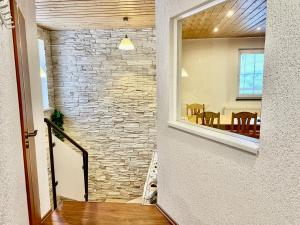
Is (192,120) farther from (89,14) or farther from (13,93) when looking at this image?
(89,14)

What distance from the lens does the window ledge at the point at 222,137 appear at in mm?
1287

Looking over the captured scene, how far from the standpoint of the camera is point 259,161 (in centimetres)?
122

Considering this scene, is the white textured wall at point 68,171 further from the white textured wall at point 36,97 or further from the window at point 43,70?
the window at point 43,70

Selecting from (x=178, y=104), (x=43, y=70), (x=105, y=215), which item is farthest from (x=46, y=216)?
(x=43, y=70)

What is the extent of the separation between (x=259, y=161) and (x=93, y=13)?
332cm

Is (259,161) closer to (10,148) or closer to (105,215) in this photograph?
(10,148)

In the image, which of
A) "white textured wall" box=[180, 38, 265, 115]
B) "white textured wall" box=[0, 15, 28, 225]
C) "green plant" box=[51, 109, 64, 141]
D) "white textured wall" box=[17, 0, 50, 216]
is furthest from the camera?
"white textured wall" box=[180, 38, 265, 115]

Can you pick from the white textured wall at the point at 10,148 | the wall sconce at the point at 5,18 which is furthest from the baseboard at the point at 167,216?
the wall sconce at the point at 5,18

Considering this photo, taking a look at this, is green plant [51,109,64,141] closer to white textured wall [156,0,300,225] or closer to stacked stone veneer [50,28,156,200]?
stacked stone veneer [50,28,156,200]

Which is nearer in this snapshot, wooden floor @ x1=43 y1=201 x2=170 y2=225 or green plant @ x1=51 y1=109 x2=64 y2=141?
wooden floor @ x1=43 y1=201 x2=170 y2=225

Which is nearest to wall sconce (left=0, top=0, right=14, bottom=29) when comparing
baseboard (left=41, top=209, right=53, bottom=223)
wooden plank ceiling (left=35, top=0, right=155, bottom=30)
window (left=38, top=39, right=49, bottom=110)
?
baseboard (left=41, top=209, right=53, bottom=223)

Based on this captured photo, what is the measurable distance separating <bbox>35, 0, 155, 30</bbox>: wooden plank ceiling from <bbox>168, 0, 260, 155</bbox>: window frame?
126cm

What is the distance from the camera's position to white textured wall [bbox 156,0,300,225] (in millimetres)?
1035

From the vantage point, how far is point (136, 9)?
3.34 metres
